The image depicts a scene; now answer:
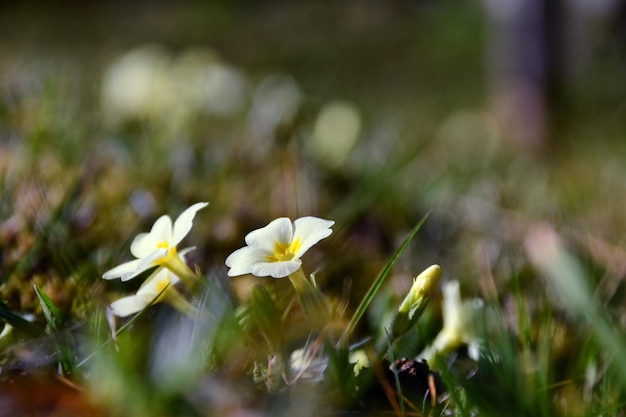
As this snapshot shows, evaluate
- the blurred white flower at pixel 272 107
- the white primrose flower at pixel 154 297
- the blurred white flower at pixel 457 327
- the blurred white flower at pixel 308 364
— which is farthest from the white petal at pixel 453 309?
the blurred white flower at pixel 272 107

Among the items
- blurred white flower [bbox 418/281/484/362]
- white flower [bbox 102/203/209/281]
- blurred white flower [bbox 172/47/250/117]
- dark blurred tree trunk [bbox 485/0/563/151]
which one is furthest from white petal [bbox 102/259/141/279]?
dark blurred tree trunk [bbox 485/0/563/151]

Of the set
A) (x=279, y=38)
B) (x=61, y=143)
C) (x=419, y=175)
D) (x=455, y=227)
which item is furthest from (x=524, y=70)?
(x=279, y=38)

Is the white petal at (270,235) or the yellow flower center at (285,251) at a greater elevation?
the white petal at (270,235)

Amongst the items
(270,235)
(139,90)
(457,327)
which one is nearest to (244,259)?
(270,235)

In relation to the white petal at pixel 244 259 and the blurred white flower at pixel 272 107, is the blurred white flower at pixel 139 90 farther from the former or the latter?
the white petal at pixel 244 259

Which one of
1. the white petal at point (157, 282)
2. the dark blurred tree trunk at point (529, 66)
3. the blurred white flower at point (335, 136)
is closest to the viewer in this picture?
the white petal at point (157, 282)

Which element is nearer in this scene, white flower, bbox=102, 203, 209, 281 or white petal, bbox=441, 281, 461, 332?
white flower, bbox=102, 203, 209, 281

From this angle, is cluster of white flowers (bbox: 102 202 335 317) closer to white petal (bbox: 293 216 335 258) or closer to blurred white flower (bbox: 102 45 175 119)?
white petal (bbox: 293 216 335 258)
